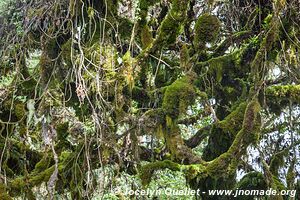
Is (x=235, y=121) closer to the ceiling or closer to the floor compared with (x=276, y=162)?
closer to the ceiling

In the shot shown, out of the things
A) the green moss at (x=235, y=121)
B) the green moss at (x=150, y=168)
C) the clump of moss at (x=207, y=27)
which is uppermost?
the clump of moss at (x=207, y=27)

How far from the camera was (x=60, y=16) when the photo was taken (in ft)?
13.0

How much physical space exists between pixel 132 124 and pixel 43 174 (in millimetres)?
1043

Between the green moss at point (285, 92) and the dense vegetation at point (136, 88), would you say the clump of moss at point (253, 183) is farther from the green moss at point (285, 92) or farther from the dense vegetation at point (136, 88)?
the green moss at point (285, 92)

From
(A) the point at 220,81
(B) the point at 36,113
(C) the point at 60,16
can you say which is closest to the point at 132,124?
(B) the point at 36,113

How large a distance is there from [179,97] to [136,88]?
1264 mm

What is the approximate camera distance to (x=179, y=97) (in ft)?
11.2

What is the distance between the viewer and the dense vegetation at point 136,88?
3500 mm

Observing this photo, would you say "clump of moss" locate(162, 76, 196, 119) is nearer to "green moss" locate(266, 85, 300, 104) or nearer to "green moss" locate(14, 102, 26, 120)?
"green moss" locate(266, 85, 300, 104)

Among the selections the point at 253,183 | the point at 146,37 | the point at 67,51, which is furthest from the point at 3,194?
the point at 253,183

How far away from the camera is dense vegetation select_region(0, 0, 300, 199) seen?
11.5 ft

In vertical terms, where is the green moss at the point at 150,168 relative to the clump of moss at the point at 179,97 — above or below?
below

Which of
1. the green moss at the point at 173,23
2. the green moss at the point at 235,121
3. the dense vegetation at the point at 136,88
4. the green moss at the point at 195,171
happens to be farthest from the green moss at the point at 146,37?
the green moss at the point at 195,171

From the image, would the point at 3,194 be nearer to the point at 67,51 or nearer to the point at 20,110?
the point at 20,110
